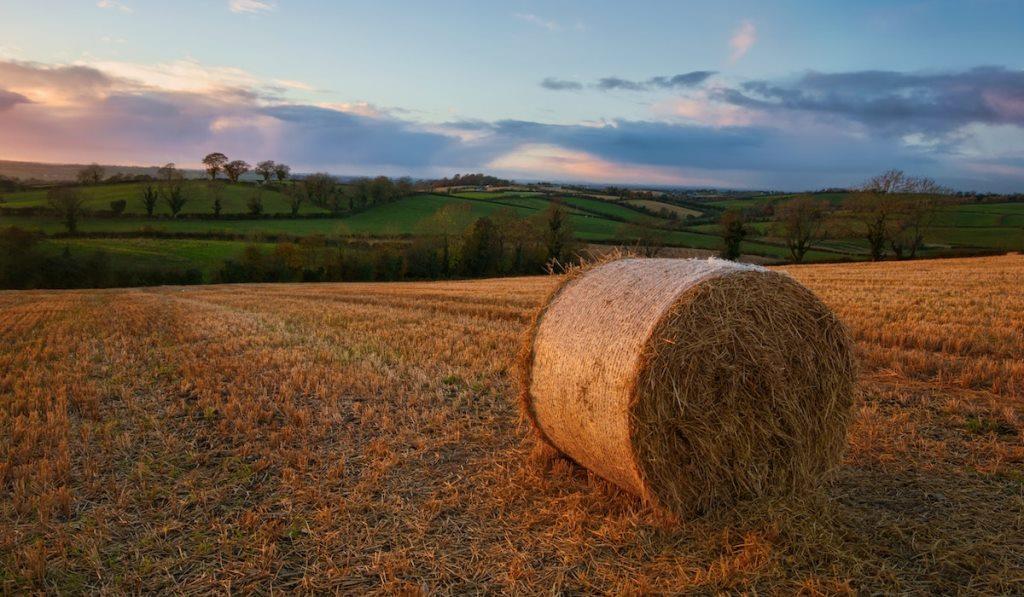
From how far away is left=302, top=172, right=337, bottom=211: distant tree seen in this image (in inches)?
2852

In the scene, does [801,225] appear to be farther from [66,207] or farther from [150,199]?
[66,207]

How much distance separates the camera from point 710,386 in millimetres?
4613

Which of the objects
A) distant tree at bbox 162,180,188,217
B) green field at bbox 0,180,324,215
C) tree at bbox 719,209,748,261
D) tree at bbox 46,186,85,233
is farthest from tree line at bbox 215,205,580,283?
distant tree at bbox 162,180,188,217

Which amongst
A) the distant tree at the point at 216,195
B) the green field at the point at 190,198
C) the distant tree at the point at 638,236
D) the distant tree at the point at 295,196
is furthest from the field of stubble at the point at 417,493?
the green field at the point at 190,198

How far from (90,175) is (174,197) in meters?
20.8

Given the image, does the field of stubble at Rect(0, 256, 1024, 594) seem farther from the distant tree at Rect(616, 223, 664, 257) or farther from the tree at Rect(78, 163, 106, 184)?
the tree at Rect(78, 163, 106, 184)

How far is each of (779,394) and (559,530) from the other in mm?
2096

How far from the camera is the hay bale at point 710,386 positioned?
4.55 meters

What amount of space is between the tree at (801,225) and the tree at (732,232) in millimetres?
6262

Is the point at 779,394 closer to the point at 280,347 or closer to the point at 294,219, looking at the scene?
the point at 280,347

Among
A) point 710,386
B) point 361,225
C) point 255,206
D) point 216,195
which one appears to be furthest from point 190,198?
point 710,386

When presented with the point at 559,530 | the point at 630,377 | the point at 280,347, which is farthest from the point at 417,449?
the point at 280,347

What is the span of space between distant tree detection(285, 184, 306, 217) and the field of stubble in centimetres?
6221

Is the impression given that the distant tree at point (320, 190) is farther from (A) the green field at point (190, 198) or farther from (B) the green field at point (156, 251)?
(B) the green field at point (156, 251)
